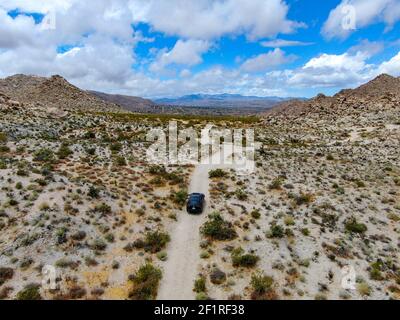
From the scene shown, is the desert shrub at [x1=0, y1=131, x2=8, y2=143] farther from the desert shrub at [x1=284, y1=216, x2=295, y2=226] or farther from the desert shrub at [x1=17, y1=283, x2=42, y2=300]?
the desert shrub at [x1=284, y1=216, x2=295, y2=226]

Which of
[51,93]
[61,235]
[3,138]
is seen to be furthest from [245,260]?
[51,93]

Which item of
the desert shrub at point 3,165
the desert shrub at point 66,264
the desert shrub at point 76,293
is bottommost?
the desert shrub at point 76,293

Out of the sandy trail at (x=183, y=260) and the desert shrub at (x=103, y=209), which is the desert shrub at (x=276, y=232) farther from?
the desert shrub at (x=103, y=209)

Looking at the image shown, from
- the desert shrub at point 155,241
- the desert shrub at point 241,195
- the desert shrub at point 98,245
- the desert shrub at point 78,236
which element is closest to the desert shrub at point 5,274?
the desert shrub at point 78,236

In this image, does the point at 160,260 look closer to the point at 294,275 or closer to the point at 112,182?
the point at 294,275

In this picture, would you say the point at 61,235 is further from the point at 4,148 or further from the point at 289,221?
the point at 4,148

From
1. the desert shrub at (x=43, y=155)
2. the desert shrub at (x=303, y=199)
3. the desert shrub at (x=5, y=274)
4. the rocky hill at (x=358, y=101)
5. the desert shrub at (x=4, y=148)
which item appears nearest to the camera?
the desert shrub at (x=5, y=274)
